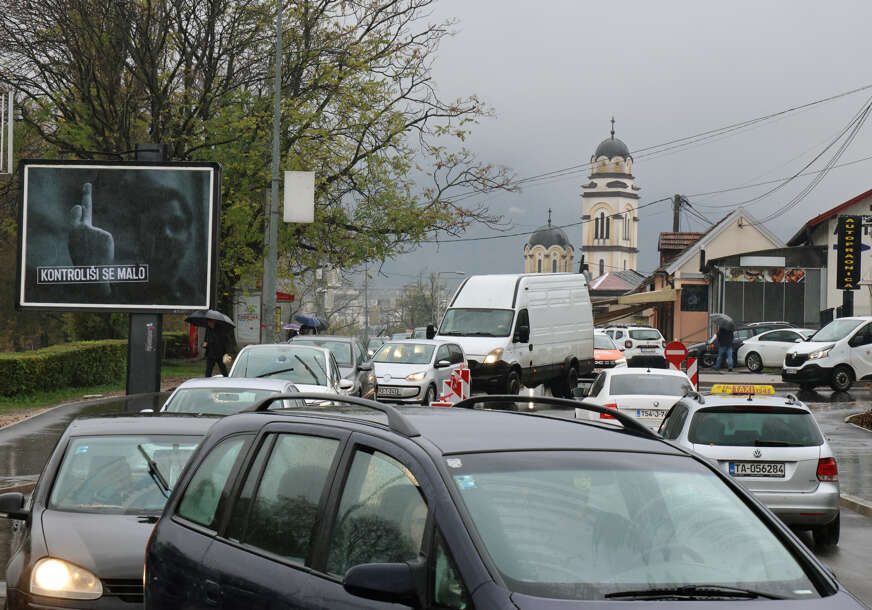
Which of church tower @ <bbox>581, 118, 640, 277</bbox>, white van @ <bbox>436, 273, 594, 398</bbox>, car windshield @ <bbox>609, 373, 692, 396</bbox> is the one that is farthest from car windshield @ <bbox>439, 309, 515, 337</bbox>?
church tower @ <bbox>581, 118, 640, 277</bbox>

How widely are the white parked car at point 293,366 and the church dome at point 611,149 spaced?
16837 cm

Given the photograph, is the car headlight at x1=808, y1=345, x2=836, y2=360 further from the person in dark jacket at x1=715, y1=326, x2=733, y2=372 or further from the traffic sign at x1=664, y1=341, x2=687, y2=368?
the person in dark jacket at x1=715, y1=326, x2=733, y2=372

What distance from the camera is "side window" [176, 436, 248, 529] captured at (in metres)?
5.11

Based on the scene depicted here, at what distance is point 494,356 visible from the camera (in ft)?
94.7

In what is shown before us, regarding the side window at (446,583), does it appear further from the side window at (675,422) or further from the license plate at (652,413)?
the license plate at (652,413)

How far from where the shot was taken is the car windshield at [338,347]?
24828mm

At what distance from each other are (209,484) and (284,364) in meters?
13.4

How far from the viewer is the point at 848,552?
38.7 feet

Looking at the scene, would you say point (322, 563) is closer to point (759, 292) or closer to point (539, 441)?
point (539, 441)

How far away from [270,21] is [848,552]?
27956mm

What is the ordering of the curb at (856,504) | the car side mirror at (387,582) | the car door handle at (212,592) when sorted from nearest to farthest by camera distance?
the car side mirror at (387,582) < the car door handle at (212,592) < the curb at (856,504)

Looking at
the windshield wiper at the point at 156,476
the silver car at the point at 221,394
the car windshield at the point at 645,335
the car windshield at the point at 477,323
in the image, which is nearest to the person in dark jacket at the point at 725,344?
the car windshield at the point at 645,335

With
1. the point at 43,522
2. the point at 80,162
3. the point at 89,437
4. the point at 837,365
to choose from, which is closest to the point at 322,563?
the point at 43,522

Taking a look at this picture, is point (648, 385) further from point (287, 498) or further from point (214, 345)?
point (287, 498)
